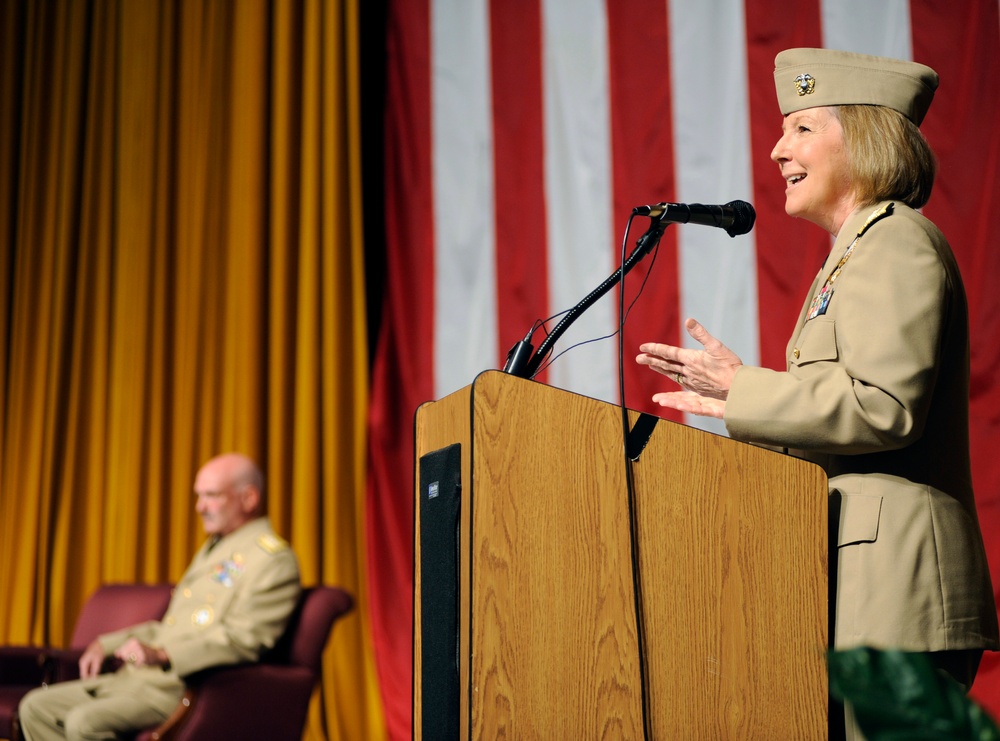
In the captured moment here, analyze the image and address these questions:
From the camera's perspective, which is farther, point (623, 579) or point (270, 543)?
point (270, 543)

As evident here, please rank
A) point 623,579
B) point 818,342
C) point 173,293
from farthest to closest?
1. point 173,293
2. point 818,342
3. point 623,579

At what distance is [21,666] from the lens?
11.2 ft

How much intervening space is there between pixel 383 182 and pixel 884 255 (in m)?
2.90

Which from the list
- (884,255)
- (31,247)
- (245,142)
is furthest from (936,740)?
(31,247)

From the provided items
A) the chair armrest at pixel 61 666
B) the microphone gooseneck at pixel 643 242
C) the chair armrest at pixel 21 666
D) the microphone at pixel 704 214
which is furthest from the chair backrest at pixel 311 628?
the microphone at pixel 704 214

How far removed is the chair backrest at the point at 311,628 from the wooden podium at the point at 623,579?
194 cm

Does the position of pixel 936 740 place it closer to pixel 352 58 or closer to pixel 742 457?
pixel 742 457

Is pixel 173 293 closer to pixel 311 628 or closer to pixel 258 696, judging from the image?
pixel 311 628

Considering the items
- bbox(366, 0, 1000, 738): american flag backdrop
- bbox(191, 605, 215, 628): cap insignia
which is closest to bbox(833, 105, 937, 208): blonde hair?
bbox(366, 0, 1000, 738): american flag backdrop

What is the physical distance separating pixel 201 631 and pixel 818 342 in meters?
2.41

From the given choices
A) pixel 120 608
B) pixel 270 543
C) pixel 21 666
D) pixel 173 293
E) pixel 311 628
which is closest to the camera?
pixel 311 628

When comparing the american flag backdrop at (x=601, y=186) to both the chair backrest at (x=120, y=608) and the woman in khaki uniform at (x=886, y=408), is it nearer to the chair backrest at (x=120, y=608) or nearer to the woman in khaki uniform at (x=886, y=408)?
the chair backrest at (x=120, y=608)

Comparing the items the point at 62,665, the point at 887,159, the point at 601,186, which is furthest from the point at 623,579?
the point at 62,665

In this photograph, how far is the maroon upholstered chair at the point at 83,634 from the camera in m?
3.32
